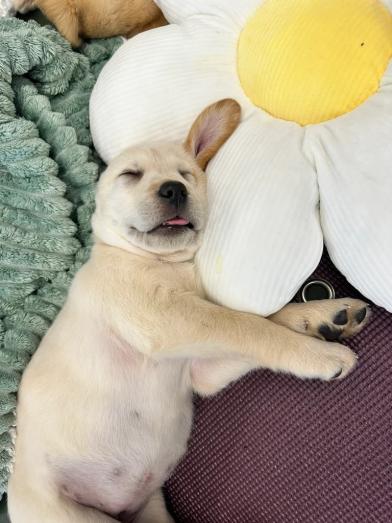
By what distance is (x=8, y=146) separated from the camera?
1.81 metres

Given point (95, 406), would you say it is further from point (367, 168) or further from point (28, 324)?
point (367, 168)

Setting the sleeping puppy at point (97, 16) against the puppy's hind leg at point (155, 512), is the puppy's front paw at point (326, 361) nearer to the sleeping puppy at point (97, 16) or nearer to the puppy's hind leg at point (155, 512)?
the puppy's hind leg at point (155, 512)

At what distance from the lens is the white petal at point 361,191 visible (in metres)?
1.46

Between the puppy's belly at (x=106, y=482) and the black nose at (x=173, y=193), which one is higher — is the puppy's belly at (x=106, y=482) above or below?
below

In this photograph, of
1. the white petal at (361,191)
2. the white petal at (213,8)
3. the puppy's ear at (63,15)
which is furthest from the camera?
the puppy's ear at (63,15)

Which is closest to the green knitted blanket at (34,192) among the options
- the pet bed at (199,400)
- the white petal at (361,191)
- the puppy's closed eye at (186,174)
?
the pet bed at (199,400)

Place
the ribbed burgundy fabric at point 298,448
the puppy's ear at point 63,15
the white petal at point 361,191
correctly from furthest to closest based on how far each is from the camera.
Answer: the puppy's ear at point 63,15
the ribbed burgundy fabric at point 298,448
the white petal at point 361,191

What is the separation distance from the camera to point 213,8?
179cm

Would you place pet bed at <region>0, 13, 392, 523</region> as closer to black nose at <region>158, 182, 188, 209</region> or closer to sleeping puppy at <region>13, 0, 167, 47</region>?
sleeping puppy at <region>13, 0, 167, 47</region>

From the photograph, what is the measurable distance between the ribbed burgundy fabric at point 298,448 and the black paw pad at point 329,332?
0.06 m

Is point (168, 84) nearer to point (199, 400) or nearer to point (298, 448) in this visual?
point (199, 400)

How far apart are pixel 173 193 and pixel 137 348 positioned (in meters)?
0.45

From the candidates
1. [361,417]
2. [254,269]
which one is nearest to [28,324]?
[254,269]

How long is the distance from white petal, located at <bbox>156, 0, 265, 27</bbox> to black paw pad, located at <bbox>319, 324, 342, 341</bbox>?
994 millimetres
